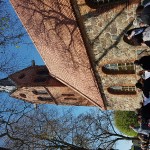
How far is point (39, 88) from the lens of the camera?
787 inches

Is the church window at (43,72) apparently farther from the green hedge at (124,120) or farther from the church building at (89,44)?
the green hedge at (124,120)

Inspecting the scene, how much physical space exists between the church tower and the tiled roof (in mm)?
2029

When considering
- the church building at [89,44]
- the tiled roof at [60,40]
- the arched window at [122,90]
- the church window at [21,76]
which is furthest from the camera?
the church window at [21,76]

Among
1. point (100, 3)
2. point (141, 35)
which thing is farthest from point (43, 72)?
point (141, 35)

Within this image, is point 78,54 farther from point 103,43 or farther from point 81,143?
point 81,143

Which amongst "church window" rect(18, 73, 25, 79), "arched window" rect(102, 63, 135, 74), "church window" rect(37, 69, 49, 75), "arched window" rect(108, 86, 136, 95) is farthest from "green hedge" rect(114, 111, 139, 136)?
"arched window" rect(102, 63, 135, 74)

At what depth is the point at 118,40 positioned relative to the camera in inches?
482

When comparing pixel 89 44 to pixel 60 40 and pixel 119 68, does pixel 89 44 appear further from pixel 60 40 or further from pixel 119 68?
pixel 119 68

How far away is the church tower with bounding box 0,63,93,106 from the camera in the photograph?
19.2 m

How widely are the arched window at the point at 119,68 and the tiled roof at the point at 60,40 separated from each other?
2.87 ft

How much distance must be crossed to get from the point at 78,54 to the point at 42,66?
924 cm

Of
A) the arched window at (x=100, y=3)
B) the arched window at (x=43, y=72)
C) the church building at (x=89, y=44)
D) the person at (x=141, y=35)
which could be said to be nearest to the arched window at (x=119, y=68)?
the church building at (x=89, y=44)

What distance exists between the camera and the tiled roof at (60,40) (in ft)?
40.3

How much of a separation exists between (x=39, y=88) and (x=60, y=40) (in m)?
7.16
